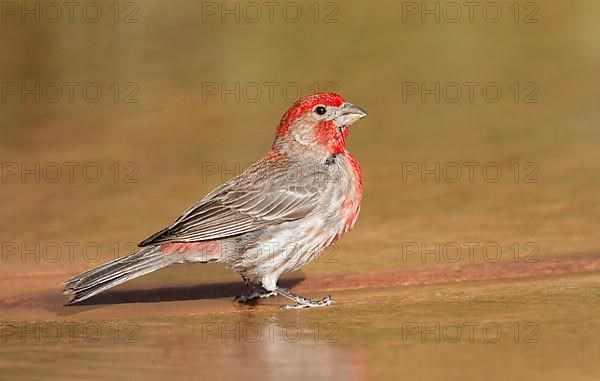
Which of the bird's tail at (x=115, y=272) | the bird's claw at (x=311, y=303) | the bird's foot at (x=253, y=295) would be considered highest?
the bird's tail at (x=115, y=272)

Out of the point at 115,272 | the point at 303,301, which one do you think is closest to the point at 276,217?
the point at 303,301

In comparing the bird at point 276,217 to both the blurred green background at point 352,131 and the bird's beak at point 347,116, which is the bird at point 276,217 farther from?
the blurred green background at point 352,131

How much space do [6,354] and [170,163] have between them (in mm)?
5176

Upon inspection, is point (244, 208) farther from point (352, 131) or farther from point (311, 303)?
point (352, 131)

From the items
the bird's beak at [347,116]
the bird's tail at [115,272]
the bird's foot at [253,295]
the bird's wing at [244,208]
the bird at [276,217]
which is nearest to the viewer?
the bird's tail at [115,272]

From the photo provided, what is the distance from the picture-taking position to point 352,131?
12.7 metres

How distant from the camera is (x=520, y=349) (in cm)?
657

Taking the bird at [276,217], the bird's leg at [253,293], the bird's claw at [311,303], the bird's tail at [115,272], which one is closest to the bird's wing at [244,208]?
the bird at [276,217]

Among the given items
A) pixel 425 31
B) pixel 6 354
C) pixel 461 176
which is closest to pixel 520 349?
pixel 6 354

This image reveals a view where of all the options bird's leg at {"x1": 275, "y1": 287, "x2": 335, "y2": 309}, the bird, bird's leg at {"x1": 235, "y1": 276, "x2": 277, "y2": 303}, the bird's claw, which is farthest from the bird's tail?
the bird's claw

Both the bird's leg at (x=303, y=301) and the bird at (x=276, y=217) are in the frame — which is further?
the bird at (x=276, y=217)

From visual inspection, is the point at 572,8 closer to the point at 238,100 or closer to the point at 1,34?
the point at 238,100

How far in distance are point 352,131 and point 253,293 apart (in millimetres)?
4243

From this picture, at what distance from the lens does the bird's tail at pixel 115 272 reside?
8219mm
